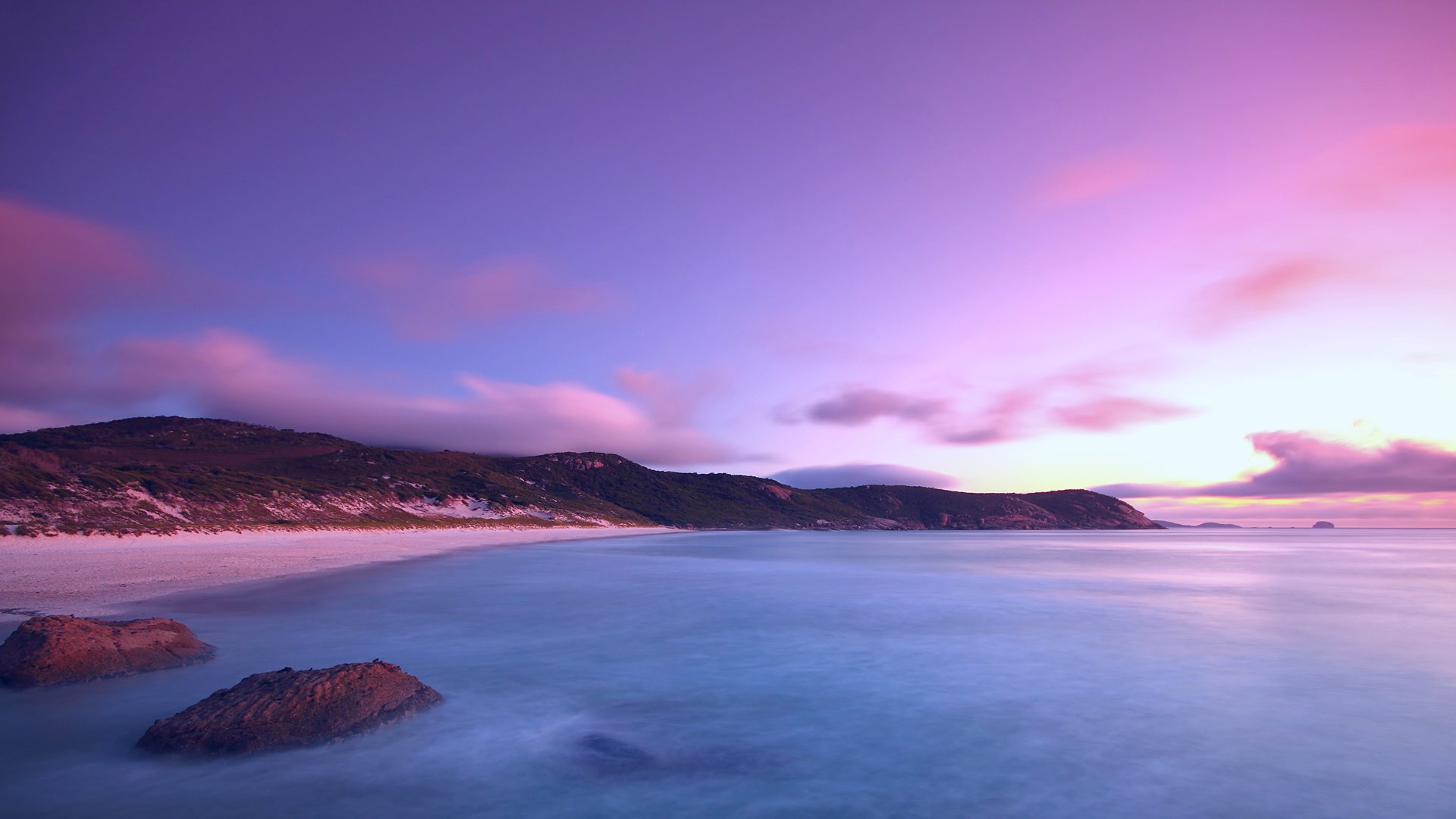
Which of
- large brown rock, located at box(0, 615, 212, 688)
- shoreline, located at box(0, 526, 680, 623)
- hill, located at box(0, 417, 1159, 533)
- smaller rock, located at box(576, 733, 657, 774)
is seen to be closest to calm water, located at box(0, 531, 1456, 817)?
smaller rock, located at box(576, 733, 657, 774)

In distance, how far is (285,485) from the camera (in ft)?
226

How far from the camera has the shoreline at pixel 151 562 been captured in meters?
19.5

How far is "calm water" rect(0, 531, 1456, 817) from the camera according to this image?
25.8 ft

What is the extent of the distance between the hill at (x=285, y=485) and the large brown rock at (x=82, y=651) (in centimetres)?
3010

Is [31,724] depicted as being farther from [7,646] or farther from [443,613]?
[443,613]

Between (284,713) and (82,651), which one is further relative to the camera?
(82,651)

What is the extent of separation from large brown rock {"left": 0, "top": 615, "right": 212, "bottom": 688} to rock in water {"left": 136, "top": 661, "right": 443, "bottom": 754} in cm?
395

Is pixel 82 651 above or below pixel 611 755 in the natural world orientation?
above

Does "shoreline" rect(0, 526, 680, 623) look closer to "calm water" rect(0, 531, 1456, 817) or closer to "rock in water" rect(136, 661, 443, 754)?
"calm water" rect(0, 531, 1456, 817)

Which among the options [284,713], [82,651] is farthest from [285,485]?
[284,713]

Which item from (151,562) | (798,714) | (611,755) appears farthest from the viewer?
(151,562)

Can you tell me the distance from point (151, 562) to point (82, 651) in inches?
895

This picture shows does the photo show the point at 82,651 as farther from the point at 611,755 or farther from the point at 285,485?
the point at 285,485

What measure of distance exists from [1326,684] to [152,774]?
19.9 meters
